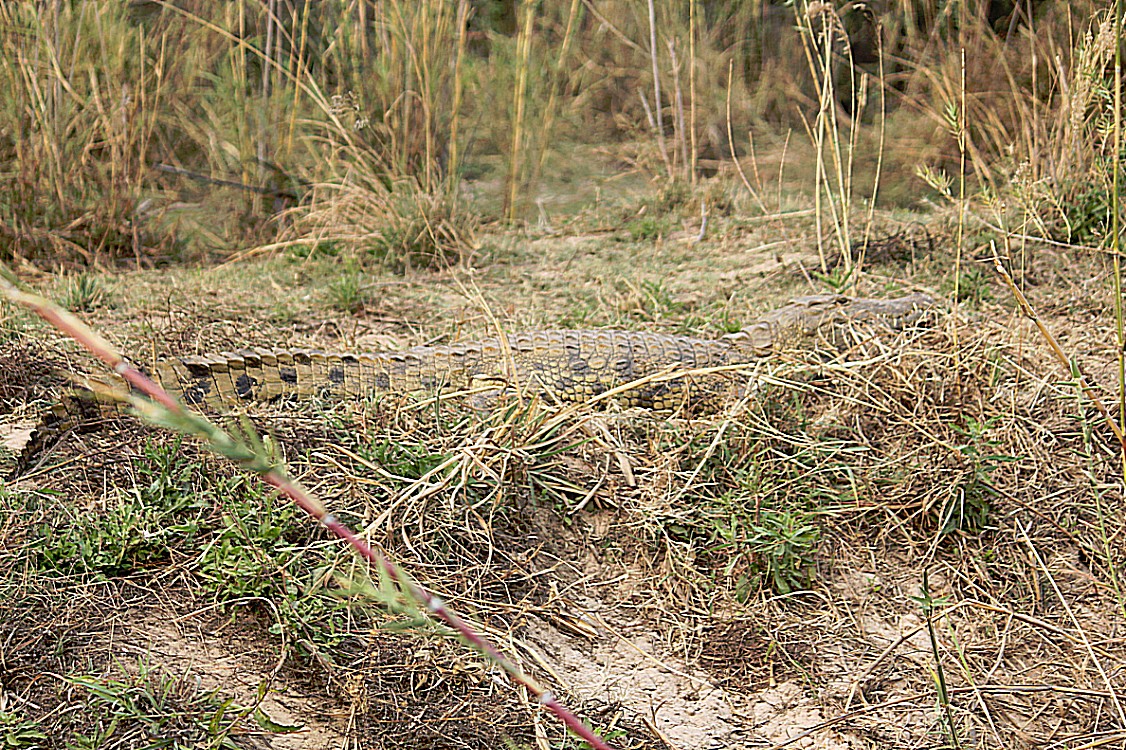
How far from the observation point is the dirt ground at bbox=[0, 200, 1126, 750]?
1.75 metres

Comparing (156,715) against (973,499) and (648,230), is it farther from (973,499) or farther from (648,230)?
(648,230)

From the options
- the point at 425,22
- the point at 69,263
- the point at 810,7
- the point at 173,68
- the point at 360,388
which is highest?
the point at 810,7

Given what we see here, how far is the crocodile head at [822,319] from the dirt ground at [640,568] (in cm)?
9

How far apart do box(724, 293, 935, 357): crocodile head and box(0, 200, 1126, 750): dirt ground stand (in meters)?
0.09

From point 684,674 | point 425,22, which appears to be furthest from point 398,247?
point 684,674

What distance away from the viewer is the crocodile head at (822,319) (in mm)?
2777

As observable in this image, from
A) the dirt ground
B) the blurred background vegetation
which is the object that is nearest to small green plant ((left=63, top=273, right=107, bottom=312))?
the dirt ground

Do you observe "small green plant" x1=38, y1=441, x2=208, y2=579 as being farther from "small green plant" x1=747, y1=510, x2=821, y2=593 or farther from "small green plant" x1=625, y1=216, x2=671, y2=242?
"small green plant" x1=625, y1=216, x2=671, y2=242

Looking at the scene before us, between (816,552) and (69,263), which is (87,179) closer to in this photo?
(69,263)

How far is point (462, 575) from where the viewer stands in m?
2.04

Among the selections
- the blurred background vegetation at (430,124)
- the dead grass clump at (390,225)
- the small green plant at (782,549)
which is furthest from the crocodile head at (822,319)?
the dead grass clump at (390,225)

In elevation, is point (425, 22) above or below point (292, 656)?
above

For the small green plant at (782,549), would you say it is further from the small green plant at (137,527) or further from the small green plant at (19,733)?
the small green plant at (19,733)

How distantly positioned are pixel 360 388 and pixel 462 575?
0.72 metres
